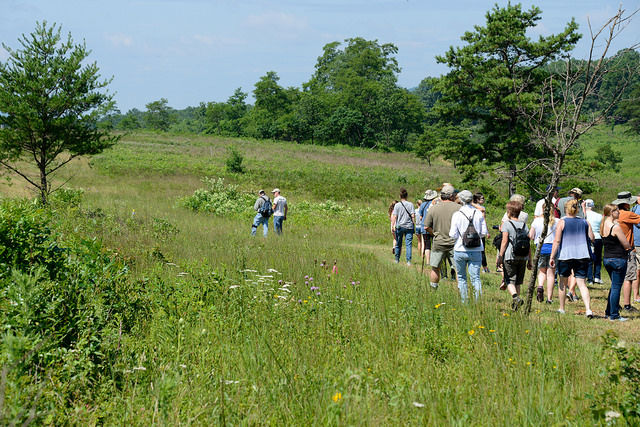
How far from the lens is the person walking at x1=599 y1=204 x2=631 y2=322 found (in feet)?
26.5

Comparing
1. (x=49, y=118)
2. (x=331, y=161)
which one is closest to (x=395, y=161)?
(x=331, y=161)

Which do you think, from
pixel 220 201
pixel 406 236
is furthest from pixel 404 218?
pixel 220 201

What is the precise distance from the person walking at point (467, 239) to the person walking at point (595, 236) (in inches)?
112

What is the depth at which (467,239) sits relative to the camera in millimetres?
7770

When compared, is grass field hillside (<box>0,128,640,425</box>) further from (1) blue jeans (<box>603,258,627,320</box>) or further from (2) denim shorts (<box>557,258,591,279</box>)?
(2) denim shorts (<box>557,258,591,279</box>)

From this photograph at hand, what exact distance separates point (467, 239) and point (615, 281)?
100 inches

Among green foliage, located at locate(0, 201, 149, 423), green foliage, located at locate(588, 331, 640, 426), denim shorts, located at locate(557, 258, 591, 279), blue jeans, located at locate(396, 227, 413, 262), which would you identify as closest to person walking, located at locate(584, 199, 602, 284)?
denim shorts, located at locate(557, 258, 591, 279)

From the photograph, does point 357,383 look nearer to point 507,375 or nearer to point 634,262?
point 507,375

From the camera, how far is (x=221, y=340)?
475cm

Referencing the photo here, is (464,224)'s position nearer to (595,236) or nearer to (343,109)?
(595,236)

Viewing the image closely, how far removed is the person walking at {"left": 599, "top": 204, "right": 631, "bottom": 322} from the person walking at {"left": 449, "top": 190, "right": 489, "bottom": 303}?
207 centimetres

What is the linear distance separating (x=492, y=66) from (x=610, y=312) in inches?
925

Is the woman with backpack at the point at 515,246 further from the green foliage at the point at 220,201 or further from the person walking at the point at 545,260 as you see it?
the green foliage at the point at 220,201

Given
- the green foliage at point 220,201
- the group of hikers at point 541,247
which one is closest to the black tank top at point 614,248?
the group of hikers at point 541,247
